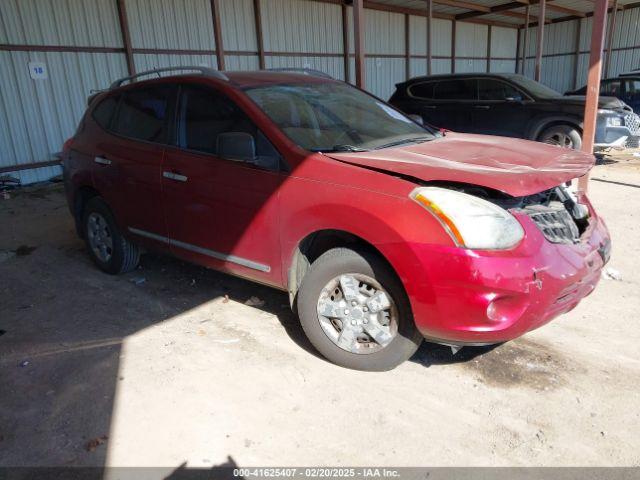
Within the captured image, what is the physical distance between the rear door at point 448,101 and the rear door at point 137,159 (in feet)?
23.1

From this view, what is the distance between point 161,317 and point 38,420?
1285mm

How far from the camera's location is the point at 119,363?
335 cm

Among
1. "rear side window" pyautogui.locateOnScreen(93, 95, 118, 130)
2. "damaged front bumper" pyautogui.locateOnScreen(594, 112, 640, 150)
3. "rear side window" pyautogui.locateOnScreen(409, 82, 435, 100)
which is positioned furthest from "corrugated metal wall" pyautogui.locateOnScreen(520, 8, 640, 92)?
"rear side window" pyautogui.locateOnScreen(93, 95, 118, 130)

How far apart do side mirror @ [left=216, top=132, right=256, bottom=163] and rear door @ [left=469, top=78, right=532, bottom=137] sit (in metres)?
7.57

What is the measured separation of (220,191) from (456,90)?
7768mm

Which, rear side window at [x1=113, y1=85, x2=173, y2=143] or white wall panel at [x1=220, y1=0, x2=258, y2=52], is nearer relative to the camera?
rear side window at [x1=113, y1=85, x2=173, y2=143]

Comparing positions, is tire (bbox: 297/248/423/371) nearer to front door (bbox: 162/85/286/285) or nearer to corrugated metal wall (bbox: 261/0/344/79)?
front door (bbox: 162/85/286/285)

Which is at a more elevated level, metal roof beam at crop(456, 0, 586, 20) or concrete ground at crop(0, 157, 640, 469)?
metal roof beam at crop(456, 0, 586, 20)

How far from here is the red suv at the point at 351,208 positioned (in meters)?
2.62

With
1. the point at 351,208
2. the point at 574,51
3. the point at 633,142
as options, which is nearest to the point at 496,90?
the point at 633,142

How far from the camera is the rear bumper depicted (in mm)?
2539

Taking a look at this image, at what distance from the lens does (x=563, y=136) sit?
919 cm

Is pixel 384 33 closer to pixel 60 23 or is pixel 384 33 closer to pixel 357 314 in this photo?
pixel 60 23

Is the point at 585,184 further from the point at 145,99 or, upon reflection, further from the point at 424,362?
the point at 145,99
